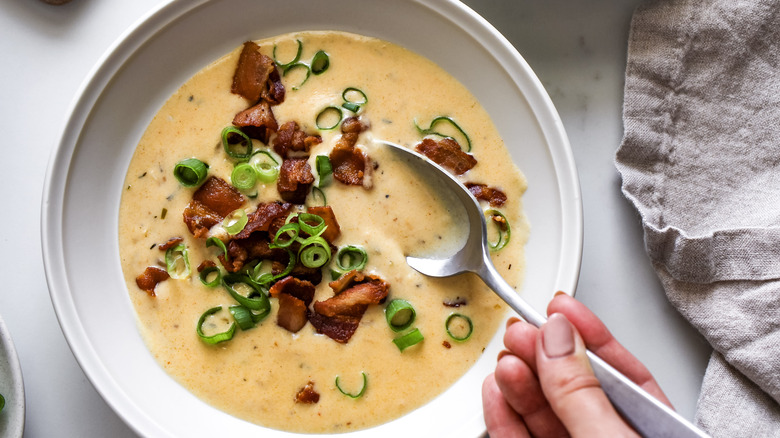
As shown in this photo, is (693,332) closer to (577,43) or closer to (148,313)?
(577,43)

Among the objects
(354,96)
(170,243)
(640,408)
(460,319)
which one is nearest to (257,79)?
(354,96)

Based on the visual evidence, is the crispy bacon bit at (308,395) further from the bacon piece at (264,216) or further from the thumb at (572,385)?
the thumb at (572,385)

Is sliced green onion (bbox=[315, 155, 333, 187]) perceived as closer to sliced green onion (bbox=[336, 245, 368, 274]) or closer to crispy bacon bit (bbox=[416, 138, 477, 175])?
sliced green onion (bbox=[336, 245, 368, 274])

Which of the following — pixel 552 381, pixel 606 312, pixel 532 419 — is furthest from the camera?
pixel 606 312

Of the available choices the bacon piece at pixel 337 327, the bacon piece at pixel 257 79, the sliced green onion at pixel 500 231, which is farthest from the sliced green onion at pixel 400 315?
the bacon piece at pixel 257 79

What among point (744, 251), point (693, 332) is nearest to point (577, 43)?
point (744, 251)

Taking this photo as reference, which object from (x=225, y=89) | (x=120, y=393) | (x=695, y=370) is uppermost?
(x=225, y=89)

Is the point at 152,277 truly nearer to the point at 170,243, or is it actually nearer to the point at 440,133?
the point at 170,243
